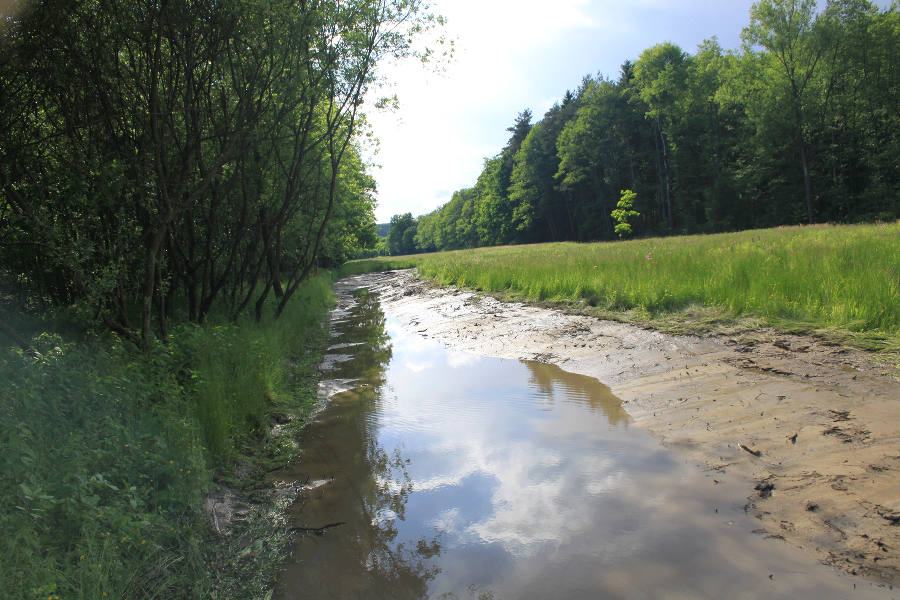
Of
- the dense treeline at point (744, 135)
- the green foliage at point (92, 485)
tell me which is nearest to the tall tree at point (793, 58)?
the dense treeline at point (744, 135)

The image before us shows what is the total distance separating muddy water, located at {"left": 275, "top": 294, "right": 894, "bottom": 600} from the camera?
2.79 m

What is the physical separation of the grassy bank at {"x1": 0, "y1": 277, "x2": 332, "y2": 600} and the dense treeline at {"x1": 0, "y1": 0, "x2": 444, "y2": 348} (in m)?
1.31

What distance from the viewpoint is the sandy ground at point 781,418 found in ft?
9.75

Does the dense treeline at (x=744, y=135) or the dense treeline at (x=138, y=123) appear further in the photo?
the dense treeline at (x=744, y=135)

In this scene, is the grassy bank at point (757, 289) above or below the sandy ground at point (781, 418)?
above

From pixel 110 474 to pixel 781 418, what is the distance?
5530mm

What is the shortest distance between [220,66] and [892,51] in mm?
41995

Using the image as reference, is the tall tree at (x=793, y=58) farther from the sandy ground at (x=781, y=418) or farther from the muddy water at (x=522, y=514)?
the muddy water at (x=522, y=514)

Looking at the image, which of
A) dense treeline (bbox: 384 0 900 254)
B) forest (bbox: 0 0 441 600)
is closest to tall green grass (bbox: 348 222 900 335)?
forest (bbox: 0 0 441 600)

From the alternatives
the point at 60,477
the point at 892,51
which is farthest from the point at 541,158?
the point at 60,477

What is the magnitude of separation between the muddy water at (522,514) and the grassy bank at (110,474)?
70 cm

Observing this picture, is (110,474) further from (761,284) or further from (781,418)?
(761,284)

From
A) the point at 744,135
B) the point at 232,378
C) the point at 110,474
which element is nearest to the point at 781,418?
the point at 110,474

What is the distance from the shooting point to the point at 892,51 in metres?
30.0
